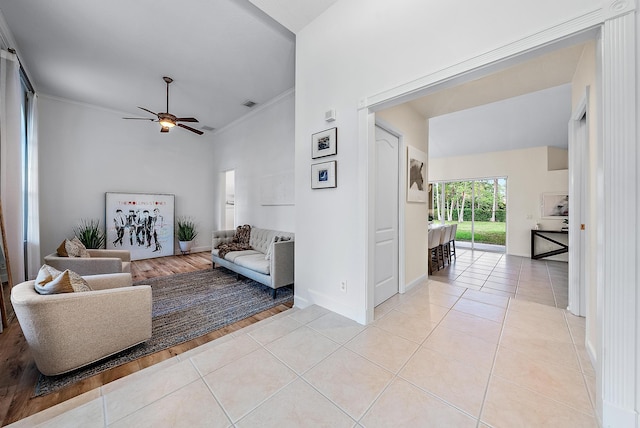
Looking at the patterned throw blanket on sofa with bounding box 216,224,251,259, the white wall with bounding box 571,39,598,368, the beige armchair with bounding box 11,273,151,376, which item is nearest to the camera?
the beige armchair with bounding box 11,273,151,376

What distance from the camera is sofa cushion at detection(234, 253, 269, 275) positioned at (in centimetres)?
345

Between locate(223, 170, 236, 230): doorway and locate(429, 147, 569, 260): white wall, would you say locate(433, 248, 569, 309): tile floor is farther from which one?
locate(223, 170, 236, 230): doorway

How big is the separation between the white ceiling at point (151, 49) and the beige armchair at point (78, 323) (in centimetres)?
290

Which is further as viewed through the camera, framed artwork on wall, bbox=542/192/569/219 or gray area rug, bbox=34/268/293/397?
framed artwork on wall, bbox=542/192/569/219

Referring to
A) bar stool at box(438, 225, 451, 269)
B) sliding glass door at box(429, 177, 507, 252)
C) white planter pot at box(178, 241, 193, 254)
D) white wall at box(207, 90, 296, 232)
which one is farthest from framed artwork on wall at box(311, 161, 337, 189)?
sliding glass door at box(429, 177, 507, 252)

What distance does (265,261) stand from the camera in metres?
3.57

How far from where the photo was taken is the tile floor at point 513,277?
3.19 meters

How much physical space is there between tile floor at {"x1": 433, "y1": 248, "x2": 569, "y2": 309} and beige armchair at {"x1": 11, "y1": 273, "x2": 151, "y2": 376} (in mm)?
3909

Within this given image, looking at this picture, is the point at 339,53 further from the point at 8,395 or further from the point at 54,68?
the point at 54,68

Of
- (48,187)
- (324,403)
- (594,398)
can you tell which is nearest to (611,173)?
(594,398)

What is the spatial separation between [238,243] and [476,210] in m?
6.81

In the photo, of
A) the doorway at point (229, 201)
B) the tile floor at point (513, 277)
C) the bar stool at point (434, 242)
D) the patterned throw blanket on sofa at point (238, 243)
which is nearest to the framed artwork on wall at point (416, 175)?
the bar stool at point (434, 242)

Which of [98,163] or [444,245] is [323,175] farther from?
[98,163]

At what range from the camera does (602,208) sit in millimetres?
1199
